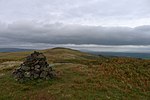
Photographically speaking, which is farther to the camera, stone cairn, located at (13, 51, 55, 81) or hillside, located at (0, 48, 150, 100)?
stone cairn, located at (13, 51, 55, 81)

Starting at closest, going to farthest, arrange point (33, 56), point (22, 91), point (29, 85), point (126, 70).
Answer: point (22, 91), point (29, 85), point (33, 56), point (126, 70)

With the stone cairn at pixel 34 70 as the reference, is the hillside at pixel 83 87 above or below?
below

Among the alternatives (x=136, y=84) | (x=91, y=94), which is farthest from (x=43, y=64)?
(x=136, y=84)

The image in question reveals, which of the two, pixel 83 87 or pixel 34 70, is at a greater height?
pixel 34 70

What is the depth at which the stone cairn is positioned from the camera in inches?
1314

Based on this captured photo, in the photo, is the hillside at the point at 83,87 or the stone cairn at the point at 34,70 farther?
the stone cairn at the point at 34,70

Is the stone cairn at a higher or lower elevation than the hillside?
higher

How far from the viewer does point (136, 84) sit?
32.8 m

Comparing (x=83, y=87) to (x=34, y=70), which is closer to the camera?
(x=83, y=87)

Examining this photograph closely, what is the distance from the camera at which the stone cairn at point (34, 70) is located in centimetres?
3338

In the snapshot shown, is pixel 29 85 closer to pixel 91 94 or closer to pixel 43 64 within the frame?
pixel 43 64

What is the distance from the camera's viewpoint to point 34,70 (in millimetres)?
34156

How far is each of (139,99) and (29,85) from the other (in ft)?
53.0

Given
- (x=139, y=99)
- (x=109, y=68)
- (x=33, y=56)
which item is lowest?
(x=139, y=99)
